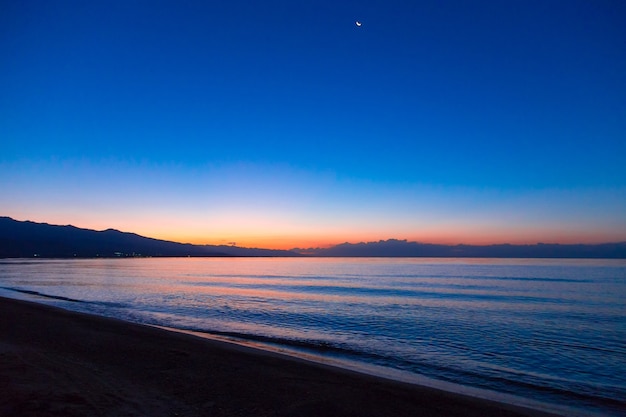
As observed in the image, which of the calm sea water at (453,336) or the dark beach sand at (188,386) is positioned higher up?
the dark beach sand at (188,386)

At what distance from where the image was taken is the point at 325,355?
662 inches

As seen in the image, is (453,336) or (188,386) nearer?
(188,386)

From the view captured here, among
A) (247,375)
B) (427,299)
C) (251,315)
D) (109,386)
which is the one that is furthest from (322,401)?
(427,299)

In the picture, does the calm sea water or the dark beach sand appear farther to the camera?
the calm sea water

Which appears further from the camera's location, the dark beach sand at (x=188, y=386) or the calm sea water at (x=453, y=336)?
the calm sea water at (x=453, y=336)

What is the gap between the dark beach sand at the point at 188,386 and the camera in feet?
27.5

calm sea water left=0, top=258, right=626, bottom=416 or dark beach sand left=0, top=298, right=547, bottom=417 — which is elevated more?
dark beach sand left=0, top=298, right=547, bottom=417

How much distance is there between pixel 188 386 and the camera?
10.2 metres

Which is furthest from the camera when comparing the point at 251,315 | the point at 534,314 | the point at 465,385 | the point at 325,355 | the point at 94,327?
the point at 534,314

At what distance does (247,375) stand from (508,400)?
771 cm

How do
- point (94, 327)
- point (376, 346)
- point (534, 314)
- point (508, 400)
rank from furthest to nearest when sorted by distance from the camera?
point (534, 314), point (94, 327), point (376, 346), point (508, 400)

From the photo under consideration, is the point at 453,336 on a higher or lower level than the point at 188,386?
lower

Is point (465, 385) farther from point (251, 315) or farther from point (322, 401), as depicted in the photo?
point (251, 315)

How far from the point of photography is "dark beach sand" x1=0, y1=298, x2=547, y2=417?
8.38m
